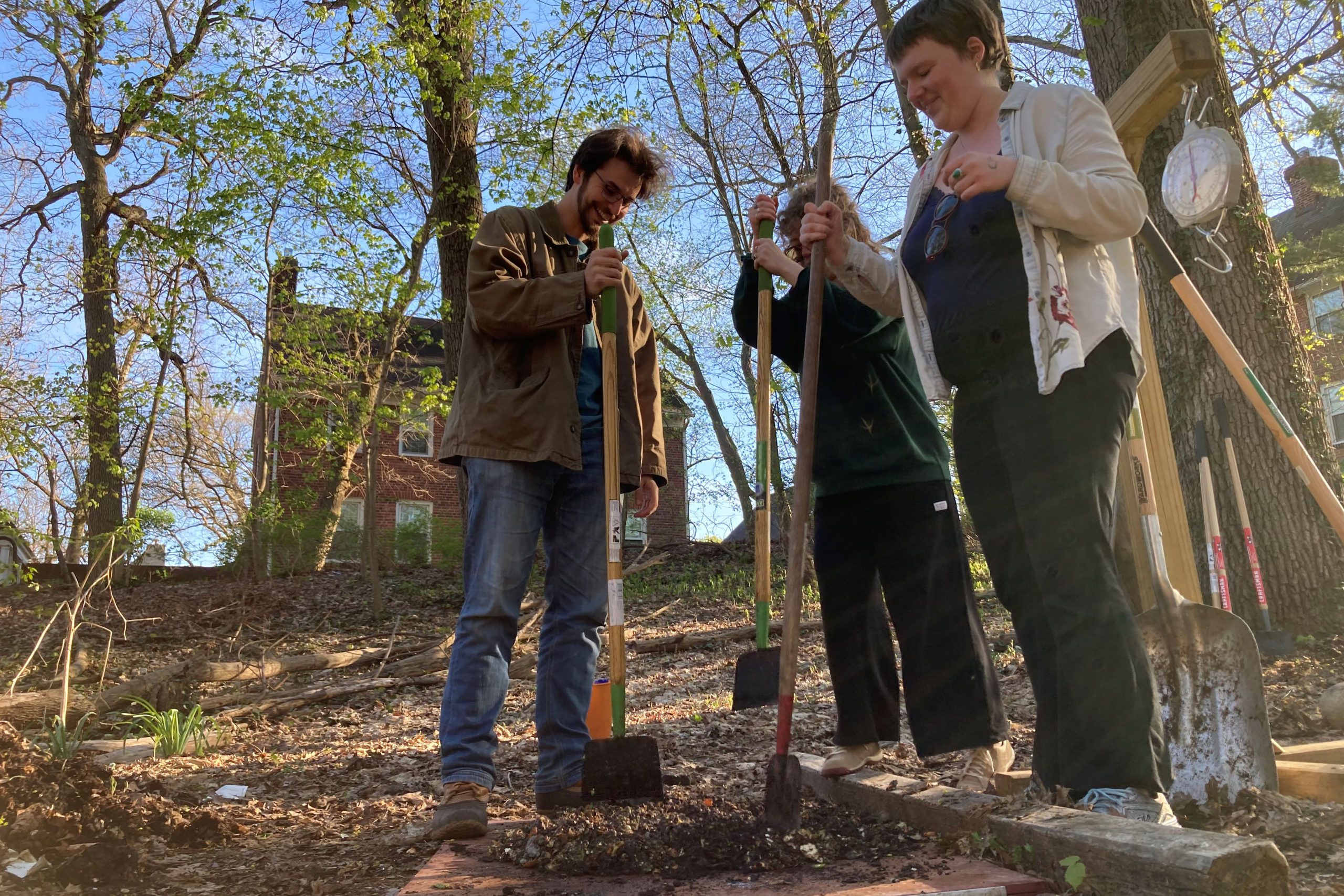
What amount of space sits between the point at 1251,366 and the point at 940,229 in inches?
127

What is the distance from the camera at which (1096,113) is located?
2219mm

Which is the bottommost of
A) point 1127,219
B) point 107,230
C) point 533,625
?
point 533,625

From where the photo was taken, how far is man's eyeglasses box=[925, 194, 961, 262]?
233 centimetres

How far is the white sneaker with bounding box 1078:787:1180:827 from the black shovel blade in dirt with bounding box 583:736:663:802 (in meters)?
1.12

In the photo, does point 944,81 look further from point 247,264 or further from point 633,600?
point 247,264

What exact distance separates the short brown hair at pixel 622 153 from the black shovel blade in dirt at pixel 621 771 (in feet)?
6.00

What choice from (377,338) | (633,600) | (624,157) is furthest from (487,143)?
(624,157)

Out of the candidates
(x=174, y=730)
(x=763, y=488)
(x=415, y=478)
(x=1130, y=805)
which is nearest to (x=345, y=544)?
(x=415, y=478)

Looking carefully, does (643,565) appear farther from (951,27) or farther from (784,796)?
(951,27)

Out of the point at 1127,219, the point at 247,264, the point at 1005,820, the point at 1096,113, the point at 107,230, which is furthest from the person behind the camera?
the point at 107,230

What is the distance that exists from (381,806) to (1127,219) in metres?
3.02

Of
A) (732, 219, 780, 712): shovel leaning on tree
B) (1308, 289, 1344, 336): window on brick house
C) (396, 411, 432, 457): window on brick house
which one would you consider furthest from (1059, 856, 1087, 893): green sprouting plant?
(1308, 289, 1344, 336): window on brick house

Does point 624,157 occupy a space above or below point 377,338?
below

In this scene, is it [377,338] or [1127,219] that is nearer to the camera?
[1127,219]
